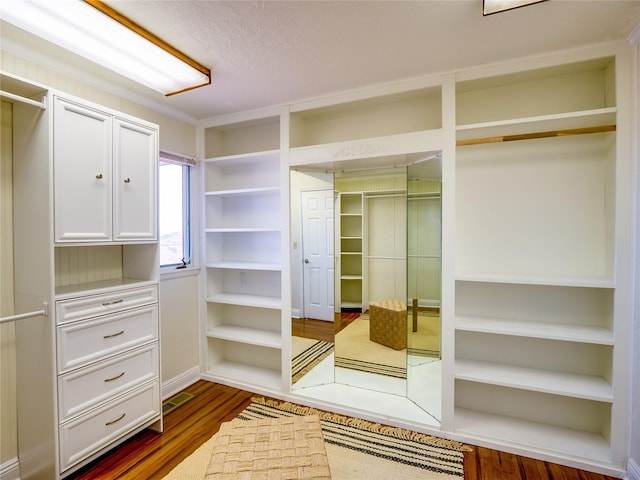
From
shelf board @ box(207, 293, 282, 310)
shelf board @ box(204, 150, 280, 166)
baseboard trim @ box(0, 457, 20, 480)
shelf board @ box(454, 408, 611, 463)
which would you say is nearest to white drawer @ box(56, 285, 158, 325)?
shelf board @ box(207, 293, 282, 310)

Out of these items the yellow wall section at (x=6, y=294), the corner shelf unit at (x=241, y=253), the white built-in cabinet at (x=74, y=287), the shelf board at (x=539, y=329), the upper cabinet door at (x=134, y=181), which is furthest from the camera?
the corner shelf unit at (x=241, y=253)

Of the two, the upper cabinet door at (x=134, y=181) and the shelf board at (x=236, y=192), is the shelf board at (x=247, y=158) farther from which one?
the upper cabinet door at (x=134, y=181)

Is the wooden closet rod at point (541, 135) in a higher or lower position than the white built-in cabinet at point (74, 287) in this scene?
higher

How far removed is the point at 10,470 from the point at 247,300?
180 cm

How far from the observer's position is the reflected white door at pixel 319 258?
2.82 m

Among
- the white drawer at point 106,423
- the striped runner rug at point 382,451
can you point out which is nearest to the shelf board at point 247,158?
the white drawer at point 106,423

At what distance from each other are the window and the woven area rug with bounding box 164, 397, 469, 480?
1594 millimetres

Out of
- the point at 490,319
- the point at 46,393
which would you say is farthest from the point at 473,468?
the point at 46,393

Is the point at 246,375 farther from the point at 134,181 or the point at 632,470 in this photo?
the point at 632,470

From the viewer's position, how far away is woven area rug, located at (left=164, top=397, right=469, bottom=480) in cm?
186

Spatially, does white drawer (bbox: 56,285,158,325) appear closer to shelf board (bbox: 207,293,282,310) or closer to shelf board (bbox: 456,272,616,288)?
shelf board (bbox: 207,293,282,310)

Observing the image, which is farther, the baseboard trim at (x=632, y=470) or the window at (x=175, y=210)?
the window at (x=175, y=210)

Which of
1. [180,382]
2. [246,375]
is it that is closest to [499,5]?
[246,375]

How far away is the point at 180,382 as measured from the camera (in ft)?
9.46
